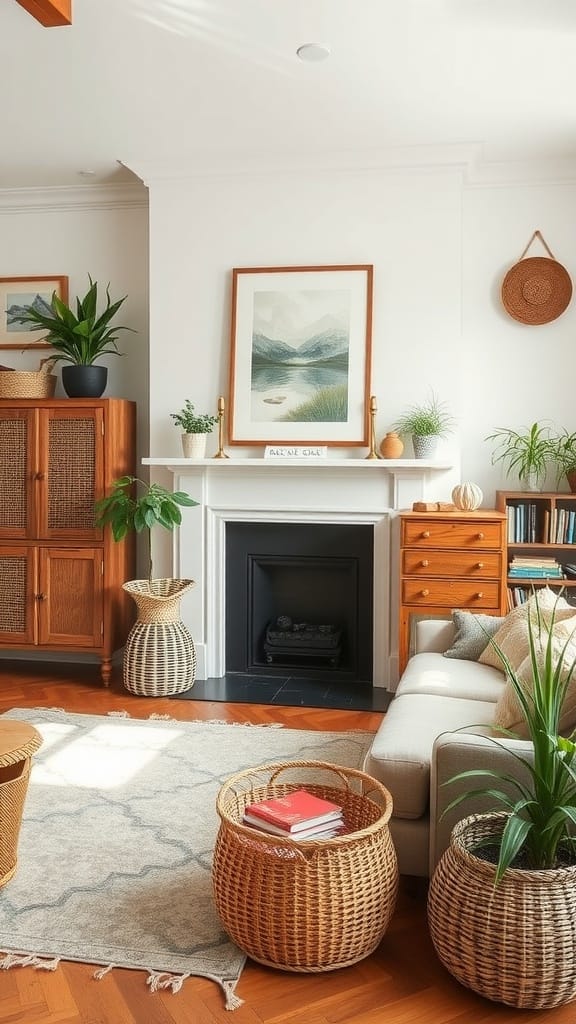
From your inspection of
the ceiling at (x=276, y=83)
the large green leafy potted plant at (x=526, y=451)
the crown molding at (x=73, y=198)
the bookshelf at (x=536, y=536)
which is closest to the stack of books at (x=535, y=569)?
the bookshelf at (x=536, y=536)

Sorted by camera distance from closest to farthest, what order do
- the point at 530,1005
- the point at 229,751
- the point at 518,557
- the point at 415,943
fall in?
the point at 530,1005 < the point at 415,943 < the point at 229,751 < the point at 518,557

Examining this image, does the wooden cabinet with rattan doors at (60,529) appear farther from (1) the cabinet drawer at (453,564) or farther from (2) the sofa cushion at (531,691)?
(2) the sofa cushion at (531,691)

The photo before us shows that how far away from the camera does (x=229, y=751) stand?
371 cm

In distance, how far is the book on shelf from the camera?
2.20 metres

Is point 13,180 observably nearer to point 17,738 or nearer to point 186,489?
point 186,489

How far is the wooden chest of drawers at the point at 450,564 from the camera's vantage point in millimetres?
4297

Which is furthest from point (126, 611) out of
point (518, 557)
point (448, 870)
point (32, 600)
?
point (448, 870)

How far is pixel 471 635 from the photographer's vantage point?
3.74 meters

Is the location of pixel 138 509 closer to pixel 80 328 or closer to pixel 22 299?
pixel 80 328

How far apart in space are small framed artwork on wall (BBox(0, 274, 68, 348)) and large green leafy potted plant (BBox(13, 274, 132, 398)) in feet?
0.80

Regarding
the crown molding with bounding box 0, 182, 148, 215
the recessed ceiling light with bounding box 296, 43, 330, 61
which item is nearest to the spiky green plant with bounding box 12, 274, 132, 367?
the crown molding with bounding box 0, 182, 148, 215

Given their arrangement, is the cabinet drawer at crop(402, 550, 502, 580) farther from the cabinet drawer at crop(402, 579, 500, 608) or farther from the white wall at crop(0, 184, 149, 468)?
the white wall at crop(0, 184, 149, 468)

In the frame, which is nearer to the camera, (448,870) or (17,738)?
(448,870)

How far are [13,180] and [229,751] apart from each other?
3468mm
